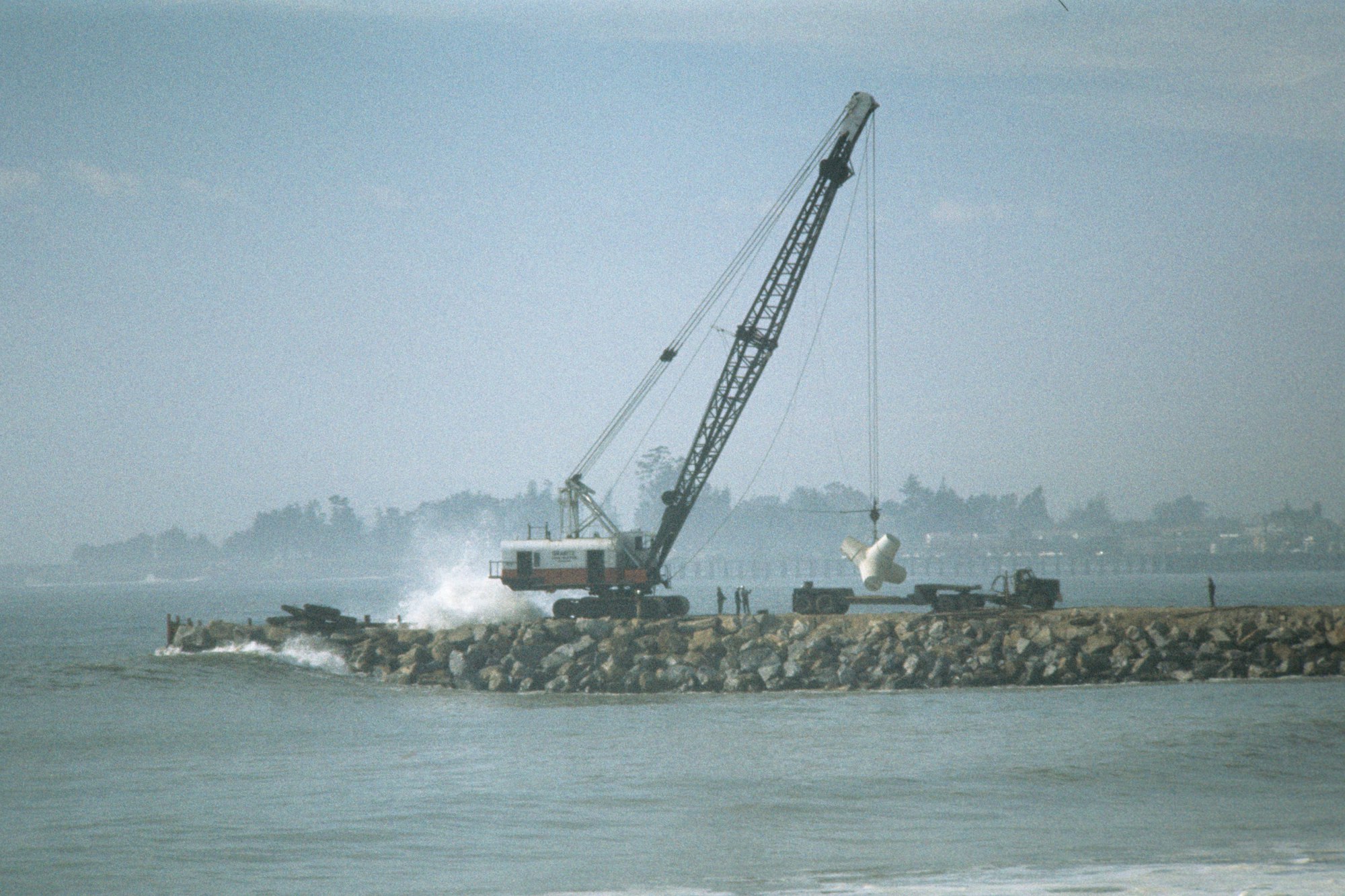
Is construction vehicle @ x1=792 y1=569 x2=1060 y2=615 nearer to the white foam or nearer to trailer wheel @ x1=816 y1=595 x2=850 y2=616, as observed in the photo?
trailer wheel @ x1=816 y1=595 x2=850 y2=616

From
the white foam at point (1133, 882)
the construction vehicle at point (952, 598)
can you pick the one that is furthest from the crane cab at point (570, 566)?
the white foam at point (1133, 882)

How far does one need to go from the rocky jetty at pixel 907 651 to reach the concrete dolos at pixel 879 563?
2549mm

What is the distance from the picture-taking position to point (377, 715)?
148ft

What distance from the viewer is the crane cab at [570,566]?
58312 mm

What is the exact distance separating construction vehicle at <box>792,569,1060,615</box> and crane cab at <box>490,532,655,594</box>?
27.6 ft

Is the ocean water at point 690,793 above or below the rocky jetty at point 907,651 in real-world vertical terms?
below

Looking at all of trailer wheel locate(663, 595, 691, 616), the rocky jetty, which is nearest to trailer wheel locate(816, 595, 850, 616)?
the rocky jetty

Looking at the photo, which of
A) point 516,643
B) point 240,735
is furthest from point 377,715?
point 516,643

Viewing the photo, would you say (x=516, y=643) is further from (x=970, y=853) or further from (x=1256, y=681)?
(x=970, y=853)

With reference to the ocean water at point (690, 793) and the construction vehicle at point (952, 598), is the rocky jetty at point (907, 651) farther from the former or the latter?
the ocean water at point (690, 793)

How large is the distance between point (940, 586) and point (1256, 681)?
41.8 feet

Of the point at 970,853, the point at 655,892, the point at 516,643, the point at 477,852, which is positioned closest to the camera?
the point at 655,892

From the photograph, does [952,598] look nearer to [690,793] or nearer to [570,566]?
[570,566]

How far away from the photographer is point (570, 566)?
58500mm
